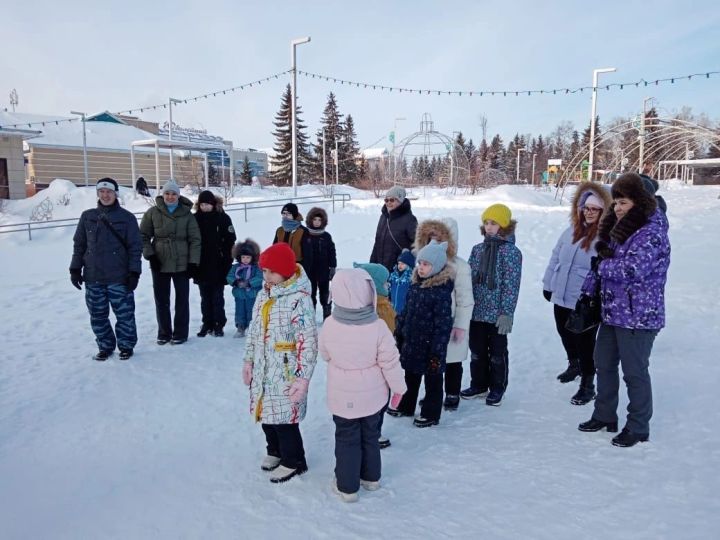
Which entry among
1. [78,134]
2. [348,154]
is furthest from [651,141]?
[78,134]

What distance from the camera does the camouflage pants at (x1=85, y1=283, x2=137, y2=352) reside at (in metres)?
5.63

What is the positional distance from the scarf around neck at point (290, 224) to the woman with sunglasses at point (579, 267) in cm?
323

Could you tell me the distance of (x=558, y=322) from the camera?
497 cm

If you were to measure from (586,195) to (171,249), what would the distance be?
14.7ft

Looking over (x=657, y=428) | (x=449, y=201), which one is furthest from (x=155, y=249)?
(x=449, y=201)

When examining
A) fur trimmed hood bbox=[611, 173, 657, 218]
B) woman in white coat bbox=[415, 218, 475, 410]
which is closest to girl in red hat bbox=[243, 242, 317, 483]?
woman in white coat bbox=[415, 218, 475, 410]

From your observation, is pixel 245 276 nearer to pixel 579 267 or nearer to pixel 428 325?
pixel 428 325

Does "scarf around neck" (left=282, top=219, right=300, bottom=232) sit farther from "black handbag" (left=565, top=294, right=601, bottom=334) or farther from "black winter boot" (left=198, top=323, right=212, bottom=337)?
"black handbag" (left=565, top=294, right=601, bottom=334)

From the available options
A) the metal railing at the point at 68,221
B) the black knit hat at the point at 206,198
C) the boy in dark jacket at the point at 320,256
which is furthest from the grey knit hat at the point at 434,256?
the metal railing at the point at 68,221

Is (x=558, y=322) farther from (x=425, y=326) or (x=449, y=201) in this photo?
(x=449, y=201)

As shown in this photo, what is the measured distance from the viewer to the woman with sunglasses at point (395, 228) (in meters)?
5.80

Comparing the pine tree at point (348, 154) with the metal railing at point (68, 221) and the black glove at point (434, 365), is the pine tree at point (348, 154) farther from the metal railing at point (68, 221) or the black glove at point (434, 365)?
the black glove at point (434, 365)

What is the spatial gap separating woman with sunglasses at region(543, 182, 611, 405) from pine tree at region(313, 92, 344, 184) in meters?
44.0

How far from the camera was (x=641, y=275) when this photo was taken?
3514 mm
